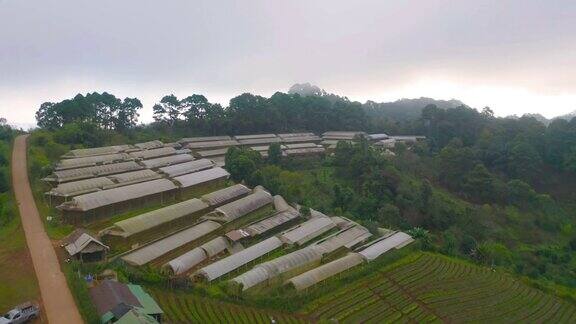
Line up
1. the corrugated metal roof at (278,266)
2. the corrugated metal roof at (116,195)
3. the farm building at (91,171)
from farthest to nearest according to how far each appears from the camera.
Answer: the farm building at (91,171) < the corrugated metal roof at (116,195) < the corrugated metal roof at (278,266)

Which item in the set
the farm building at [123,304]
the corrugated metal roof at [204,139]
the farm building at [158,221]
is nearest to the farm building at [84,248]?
the farm building at [158,221]

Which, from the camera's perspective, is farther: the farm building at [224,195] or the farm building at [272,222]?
the farm building at [224,195]

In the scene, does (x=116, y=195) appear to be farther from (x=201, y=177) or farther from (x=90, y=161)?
(x=90, y=161)

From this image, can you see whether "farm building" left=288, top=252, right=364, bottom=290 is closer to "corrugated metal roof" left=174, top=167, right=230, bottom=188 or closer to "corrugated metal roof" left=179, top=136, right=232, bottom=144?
"corrugated metal roof" left=174, top=167, right=230, bottom=188

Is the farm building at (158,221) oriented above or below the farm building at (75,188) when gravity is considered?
below

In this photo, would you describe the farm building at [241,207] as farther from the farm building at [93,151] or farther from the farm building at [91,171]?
the farm building at [93,151]

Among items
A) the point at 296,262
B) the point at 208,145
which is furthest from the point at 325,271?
the point at 208,145
